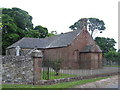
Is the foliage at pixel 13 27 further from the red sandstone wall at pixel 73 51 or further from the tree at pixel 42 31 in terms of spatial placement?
the red sandstone wall at pixel 73 51

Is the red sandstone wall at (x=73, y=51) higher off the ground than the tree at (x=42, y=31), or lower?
lower

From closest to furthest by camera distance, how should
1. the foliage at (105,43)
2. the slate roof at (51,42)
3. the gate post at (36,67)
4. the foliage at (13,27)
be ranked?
the gate post at (36,67) < the slate roof at (51,42) < the foliage at (13,27) < the foliage at (105,43)

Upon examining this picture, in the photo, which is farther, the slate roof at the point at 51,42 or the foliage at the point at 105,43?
the foliage at the point at 105,43

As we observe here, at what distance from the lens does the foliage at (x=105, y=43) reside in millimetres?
53375

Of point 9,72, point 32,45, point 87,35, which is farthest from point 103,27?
point 9,72

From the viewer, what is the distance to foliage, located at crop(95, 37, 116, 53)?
53.4 m

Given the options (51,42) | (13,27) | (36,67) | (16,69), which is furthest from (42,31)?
(36,67)

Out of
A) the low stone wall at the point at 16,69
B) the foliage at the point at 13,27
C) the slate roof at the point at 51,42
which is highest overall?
the foliage at the point at 13,27

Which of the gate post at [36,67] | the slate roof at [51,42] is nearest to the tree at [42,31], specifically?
the slate roof at [51,42]

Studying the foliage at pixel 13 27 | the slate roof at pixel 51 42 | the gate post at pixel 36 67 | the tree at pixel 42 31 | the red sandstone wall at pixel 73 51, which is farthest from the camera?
the tree at pixel 42 31

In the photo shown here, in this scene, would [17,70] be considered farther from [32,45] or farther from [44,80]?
[32,45]

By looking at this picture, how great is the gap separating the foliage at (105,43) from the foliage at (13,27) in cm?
2404

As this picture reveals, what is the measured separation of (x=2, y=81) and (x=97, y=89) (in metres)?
6.89

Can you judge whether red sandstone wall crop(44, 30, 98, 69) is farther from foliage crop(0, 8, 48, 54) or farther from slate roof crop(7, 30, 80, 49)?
foliage crop(0, 8, 48, 54)
